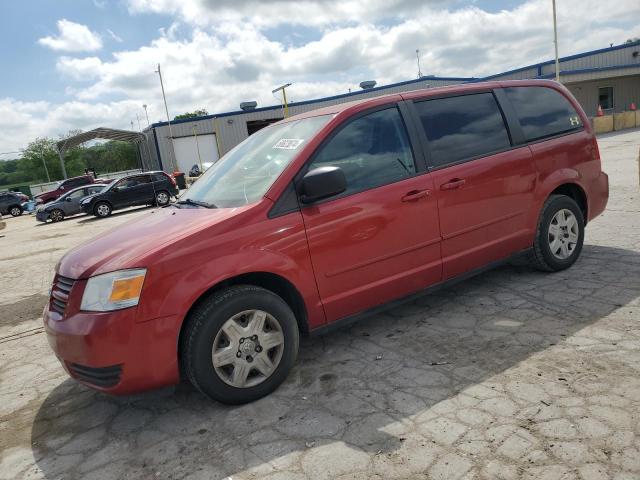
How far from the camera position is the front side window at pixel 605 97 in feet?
115

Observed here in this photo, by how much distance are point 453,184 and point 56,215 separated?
21939mm

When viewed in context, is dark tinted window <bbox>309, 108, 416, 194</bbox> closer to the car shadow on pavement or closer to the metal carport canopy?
the car shadow on pavement

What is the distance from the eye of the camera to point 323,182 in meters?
3.09

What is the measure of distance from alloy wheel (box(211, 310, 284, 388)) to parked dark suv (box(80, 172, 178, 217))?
17490 mm

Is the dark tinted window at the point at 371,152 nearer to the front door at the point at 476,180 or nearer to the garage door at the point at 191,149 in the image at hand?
the front door at the point at 476,180

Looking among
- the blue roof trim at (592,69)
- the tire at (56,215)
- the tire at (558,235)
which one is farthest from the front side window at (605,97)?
the tire at (558,235)

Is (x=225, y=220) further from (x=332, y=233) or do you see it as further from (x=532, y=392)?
(x=532, y=392)

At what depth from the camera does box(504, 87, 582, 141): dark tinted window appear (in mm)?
4418

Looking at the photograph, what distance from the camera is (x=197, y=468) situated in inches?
99.1

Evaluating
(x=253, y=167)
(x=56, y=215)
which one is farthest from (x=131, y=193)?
(x=253, y=167)

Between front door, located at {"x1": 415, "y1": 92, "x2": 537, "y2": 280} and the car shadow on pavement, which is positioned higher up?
front door, located at {"x1": 415, "y1": 92, "x2": 537, "y2": 280}

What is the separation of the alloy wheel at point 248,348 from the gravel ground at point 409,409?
190mm

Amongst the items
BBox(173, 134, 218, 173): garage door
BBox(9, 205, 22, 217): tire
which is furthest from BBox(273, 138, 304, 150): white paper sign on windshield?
Result: BBox(173, 134, 218, 173): garage door

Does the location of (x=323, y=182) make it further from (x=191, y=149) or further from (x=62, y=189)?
(x=191, y=149)
